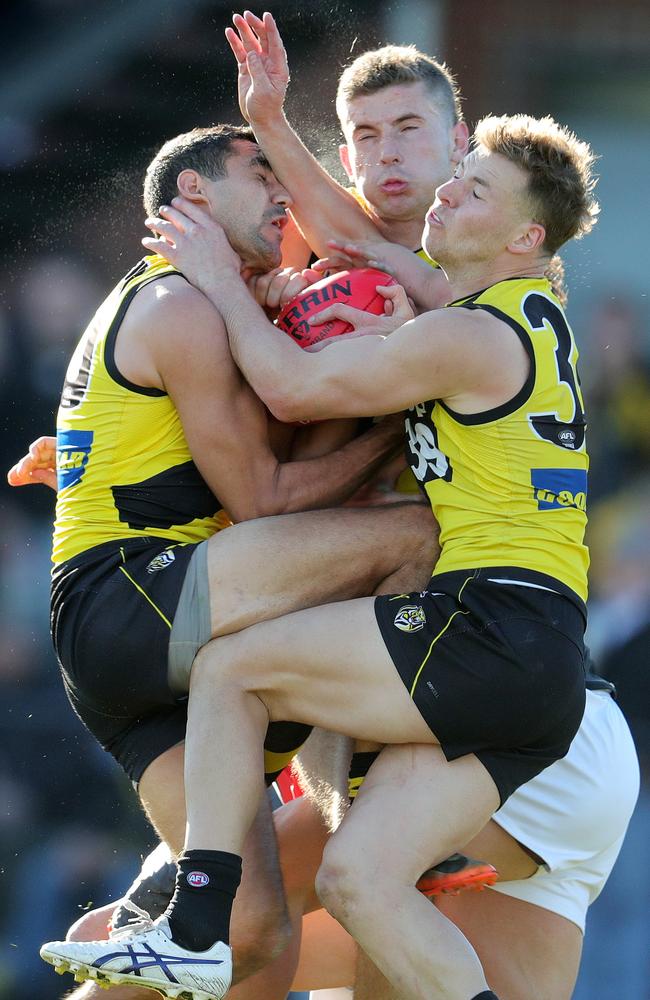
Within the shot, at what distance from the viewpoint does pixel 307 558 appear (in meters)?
3.34

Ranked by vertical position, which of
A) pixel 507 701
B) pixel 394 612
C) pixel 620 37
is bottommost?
pixel 507 701

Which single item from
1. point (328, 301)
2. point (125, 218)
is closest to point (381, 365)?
point (328, 301)

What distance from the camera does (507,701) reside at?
3.11 m

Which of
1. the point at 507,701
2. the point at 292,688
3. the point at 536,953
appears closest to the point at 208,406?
the point at 292,688

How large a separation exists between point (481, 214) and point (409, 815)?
1477 millimetres

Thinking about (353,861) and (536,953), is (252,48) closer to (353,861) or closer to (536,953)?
(353,861)

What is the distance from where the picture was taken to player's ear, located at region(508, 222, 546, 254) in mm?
3441

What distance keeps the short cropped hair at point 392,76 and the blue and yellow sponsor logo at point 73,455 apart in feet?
4.81

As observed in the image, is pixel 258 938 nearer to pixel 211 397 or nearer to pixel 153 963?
pixel 153 963

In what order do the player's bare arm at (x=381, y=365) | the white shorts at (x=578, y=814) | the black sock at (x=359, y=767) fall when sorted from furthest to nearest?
the white shorts at (x=578, y=814), the black sock at (x=359, y=767), the player's bare arm at (x=381, y=365)

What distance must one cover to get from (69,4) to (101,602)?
12.7ft

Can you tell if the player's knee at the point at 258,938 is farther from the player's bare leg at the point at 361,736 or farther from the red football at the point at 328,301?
the red football at the point at 328,301

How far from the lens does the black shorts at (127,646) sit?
3.35 metres

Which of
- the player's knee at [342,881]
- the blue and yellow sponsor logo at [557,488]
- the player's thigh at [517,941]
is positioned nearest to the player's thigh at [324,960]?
the player's thigh at [517,941]
